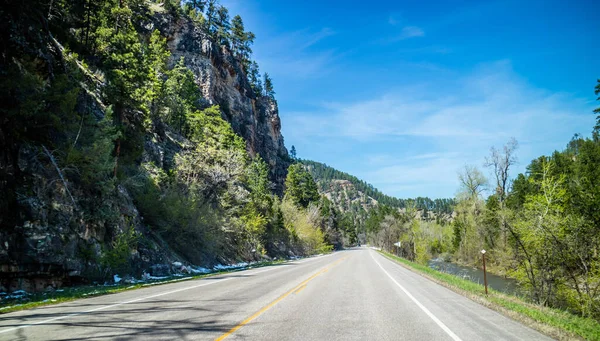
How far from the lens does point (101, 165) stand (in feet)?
50.2

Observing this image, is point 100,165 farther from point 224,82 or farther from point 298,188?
point 298,188

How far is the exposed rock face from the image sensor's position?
211ft

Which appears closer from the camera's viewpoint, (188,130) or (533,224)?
(533,224)

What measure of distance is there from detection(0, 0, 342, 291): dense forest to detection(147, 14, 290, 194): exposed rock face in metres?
9.46

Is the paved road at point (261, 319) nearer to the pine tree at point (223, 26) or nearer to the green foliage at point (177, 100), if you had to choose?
the green foliage at point (177, 100)

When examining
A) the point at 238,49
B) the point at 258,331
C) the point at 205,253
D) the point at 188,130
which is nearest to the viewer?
the point at 258,331

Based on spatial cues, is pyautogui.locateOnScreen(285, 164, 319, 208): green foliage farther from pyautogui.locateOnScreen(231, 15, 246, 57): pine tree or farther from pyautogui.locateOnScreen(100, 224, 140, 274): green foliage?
pyautogui.locateOnScreen(100, 224, 140, 274): green foliage

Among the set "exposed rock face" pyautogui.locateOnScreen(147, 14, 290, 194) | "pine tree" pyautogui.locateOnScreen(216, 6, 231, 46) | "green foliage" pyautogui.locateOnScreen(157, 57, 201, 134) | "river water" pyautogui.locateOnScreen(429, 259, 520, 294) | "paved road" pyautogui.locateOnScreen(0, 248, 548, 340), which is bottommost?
"river water" pyautogui.locateOnScreen(429, 259, 520, 294)

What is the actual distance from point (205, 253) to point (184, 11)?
62015mm

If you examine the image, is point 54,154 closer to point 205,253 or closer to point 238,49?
point 205,253

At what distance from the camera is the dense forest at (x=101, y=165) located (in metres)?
12.3

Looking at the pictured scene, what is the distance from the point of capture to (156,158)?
3000 centimetres

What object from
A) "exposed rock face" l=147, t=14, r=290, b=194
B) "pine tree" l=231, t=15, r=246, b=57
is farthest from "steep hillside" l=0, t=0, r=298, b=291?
"pine tree" l=231, t=15, r=246, b=57

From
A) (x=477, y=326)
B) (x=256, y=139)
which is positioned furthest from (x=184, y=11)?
(x=477, y=326)
